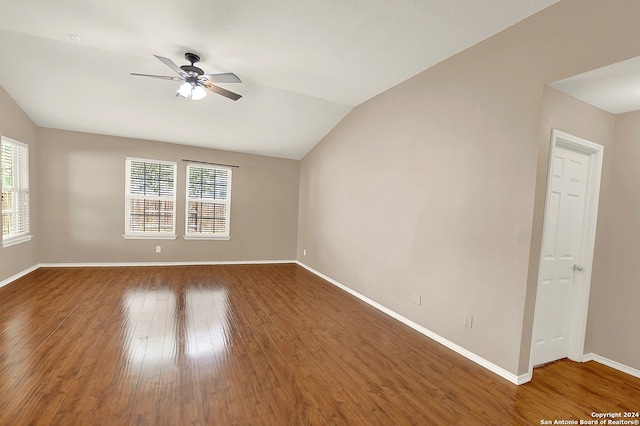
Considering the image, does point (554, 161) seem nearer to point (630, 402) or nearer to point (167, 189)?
point (630, 402)

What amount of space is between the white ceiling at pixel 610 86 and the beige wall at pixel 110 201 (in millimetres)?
5316

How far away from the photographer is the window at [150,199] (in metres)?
5.41

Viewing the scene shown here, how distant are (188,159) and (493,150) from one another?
5419 millimetres

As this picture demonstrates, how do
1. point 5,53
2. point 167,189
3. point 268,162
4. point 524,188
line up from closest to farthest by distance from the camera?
point 524,188 < point 5,53 < point 167,189 < point 268,162

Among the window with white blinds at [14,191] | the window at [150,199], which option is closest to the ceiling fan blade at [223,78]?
the window at [150,199]

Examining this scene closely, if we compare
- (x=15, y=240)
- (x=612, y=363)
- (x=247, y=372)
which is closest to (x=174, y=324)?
(x=247, y=372)

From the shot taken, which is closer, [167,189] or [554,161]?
[554,161]

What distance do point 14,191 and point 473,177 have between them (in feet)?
20.9

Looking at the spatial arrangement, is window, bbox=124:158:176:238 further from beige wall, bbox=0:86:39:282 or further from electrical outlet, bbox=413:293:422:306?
electrical outlet, bbox=413:293:422:306

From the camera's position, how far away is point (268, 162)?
21.0ft

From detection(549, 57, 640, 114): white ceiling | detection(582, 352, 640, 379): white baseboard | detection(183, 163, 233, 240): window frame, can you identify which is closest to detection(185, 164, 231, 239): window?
detection(183, 163, 233, 240): window frame

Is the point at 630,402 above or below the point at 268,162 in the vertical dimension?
below

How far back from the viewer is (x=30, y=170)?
4598 mm

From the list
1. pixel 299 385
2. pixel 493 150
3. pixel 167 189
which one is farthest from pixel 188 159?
pixel 493 150
